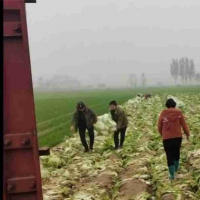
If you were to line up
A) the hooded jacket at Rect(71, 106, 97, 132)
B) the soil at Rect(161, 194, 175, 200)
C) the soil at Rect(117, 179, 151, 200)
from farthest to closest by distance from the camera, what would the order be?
the hooded jacket at Rect(71, 106, 97, 132)
the soil at Rect(117, 179, 151, 200)
the soil at Rect(161, 194, 175, 200)

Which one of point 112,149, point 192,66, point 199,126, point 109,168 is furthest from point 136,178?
point 192,66

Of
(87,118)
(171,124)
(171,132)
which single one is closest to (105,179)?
(171,132)

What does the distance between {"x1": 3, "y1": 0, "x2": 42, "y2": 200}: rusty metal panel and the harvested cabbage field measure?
15.0ft

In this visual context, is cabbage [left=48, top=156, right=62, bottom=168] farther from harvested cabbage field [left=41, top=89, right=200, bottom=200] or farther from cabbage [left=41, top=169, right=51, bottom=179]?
cabbage [left=41, top=169, right=51, bottom=179]

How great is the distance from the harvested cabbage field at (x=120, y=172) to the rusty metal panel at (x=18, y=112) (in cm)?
459

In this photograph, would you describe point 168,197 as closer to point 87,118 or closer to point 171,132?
point 171,132

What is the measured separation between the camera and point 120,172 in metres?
10.7

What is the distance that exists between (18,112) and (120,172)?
747cm

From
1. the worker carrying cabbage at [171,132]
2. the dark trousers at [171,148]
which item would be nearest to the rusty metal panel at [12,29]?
the worker carrying cabbage at [171,132]

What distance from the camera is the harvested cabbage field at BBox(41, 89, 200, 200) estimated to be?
8438mm

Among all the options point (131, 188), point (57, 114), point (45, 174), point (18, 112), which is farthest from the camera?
point (57, 114)

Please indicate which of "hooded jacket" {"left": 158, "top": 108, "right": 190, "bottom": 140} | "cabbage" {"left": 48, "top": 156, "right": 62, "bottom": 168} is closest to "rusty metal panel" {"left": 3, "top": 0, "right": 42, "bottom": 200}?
"hooded jacket" {"left": 158, "top": 108, "right": 190, "bottom": 140}

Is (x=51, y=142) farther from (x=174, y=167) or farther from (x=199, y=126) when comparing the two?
(x=174, y=167)

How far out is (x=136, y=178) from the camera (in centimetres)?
938
